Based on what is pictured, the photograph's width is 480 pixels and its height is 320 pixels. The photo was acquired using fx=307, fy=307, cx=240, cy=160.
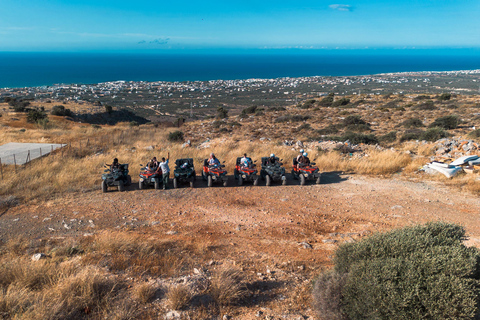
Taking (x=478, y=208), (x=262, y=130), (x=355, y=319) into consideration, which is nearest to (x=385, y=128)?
(x=262, y=130)

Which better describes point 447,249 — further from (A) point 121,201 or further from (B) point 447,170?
(B) point 447,170

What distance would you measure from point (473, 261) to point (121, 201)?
29.5ft

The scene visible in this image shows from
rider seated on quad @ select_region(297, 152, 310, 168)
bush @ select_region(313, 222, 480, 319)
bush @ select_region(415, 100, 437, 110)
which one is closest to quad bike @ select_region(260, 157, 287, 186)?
rider seated on quad @ select_region(297, 152, 310, 168)

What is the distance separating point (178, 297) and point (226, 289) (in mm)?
720

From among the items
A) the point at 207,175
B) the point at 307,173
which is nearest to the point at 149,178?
the point at 207,175

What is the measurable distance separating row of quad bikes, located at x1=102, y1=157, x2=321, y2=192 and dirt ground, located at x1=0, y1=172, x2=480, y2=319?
32cm

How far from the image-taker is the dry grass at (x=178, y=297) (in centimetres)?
432

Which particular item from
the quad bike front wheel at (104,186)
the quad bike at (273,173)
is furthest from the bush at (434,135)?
the quad bike front wheel at (104,186)

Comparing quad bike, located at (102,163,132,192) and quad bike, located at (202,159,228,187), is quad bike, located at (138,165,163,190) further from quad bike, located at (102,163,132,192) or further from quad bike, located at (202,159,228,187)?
quad bike, located at (202,159,228,187)

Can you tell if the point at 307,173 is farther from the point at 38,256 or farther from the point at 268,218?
the point at 38,256

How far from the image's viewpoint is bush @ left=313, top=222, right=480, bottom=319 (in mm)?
3346

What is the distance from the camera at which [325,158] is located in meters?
14.5

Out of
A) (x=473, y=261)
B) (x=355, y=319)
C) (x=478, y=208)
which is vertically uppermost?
(x=473, y=261)

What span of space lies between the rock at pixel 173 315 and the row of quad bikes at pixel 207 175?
7.03 m
